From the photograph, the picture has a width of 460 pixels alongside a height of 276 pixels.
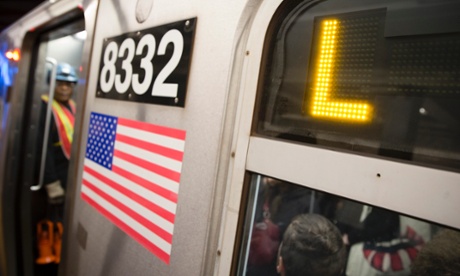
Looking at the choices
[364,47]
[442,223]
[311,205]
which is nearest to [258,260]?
[442,223]

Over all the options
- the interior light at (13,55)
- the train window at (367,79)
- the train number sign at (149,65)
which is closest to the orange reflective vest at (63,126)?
the interior light at (13,55)

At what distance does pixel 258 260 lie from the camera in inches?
42.7

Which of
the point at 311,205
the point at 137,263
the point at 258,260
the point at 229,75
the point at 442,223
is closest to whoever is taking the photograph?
the point at 442,223

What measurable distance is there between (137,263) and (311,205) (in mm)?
1158

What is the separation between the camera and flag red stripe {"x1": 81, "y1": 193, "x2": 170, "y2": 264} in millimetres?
1157

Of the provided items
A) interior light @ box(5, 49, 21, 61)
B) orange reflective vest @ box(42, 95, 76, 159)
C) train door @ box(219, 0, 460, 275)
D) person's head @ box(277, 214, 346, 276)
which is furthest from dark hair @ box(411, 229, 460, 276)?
orange reflective vest @ box(42, 95, 76, 159)

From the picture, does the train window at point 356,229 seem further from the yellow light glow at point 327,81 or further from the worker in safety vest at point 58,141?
the worker in safety vest at point 58,141

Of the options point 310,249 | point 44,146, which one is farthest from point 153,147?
point 44,146

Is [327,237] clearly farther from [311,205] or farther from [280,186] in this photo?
[311,205]

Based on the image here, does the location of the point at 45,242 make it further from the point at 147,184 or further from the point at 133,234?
the point at 147,184

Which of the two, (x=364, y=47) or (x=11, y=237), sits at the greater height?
(x=364, y=47)

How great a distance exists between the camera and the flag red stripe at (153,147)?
1143mm

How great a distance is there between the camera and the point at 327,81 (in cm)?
81

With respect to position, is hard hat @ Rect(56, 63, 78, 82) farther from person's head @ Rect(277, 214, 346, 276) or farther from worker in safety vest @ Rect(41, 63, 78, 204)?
person's head @ Rect(277, 214, 346, 276)
